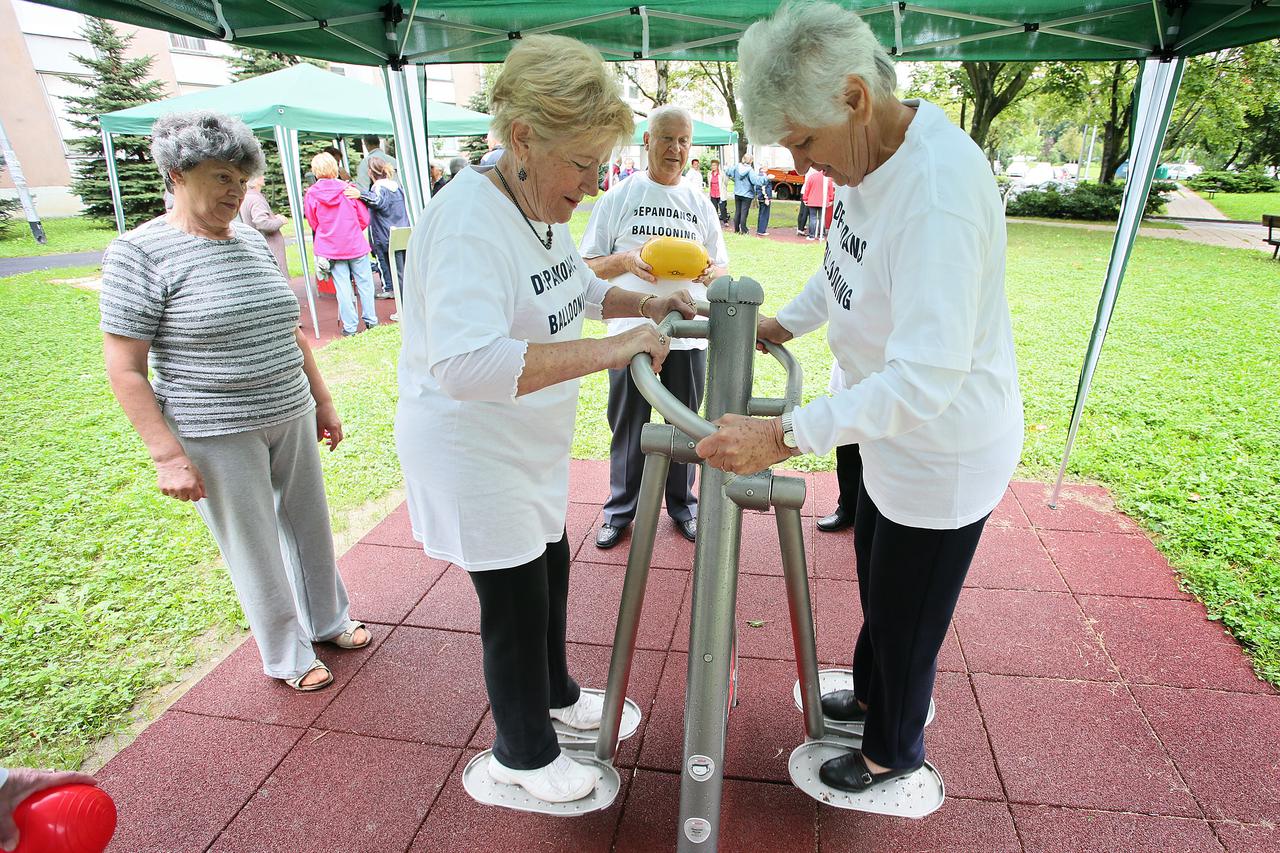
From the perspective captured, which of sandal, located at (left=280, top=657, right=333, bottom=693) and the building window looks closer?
sandal, located at (left=280, top=657, right=333, bottom=693)

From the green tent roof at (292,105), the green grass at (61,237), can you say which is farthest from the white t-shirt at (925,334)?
the green grass at (61,237)

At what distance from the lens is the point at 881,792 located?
1.96 meters

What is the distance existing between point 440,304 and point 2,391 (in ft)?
21.7

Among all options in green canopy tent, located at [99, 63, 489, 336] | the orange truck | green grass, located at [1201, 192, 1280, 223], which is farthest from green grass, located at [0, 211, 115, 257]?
green grass, located at [1201, 192, 1280, 223]

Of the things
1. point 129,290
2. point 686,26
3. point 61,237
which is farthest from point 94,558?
point 61,237

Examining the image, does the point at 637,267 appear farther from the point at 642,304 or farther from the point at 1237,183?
the point at 1237,183

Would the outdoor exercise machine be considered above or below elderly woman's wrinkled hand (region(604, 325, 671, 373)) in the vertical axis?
below

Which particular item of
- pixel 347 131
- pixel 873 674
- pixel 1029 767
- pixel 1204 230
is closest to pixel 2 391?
pixel 347 131

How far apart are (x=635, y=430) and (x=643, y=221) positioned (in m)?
0.91

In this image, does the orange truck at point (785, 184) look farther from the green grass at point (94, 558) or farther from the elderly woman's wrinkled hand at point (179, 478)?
the elderly woman's wrinkled hand at point (179, 478)

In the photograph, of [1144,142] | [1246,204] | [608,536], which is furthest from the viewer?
[1246,204]

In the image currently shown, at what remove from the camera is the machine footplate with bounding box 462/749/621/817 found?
1.92 m

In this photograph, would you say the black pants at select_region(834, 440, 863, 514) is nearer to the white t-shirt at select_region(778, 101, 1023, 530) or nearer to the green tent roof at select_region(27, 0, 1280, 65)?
the white t-shirt at select_region(778, 101, 1023, 530)

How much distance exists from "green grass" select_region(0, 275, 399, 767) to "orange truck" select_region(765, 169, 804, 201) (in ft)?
62.0
